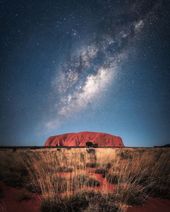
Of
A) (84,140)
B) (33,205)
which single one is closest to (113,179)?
(33,205)

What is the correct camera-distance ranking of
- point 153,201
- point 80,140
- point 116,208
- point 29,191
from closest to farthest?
point 116,208
point 153,201
point 29,191
point 80,140

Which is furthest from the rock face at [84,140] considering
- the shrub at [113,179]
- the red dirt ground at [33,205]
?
the red dirt ground at [33,205]

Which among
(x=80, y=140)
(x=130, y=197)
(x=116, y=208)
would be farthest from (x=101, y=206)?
(x=80, y=140)

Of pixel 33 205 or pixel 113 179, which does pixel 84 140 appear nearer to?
pixel 113 179

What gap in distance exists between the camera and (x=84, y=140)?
115 meters

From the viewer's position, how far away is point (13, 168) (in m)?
10.5

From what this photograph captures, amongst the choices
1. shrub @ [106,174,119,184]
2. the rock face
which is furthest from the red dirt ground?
the rock face

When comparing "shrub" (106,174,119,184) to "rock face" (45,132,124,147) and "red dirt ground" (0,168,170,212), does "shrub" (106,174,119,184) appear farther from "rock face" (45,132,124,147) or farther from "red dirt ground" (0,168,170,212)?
"rock face" (45,132,124,147)

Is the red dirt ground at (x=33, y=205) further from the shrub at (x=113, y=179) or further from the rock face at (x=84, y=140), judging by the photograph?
the rock face at (x=84, y=140)

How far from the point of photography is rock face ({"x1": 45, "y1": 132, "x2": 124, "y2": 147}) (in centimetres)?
11200

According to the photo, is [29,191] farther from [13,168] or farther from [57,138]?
[57,138]

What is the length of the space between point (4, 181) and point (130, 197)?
531 centimetres

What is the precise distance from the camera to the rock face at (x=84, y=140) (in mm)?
112000

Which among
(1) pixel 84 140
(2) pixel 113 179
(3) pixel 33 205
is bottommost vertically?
(3) pixel 33 205
